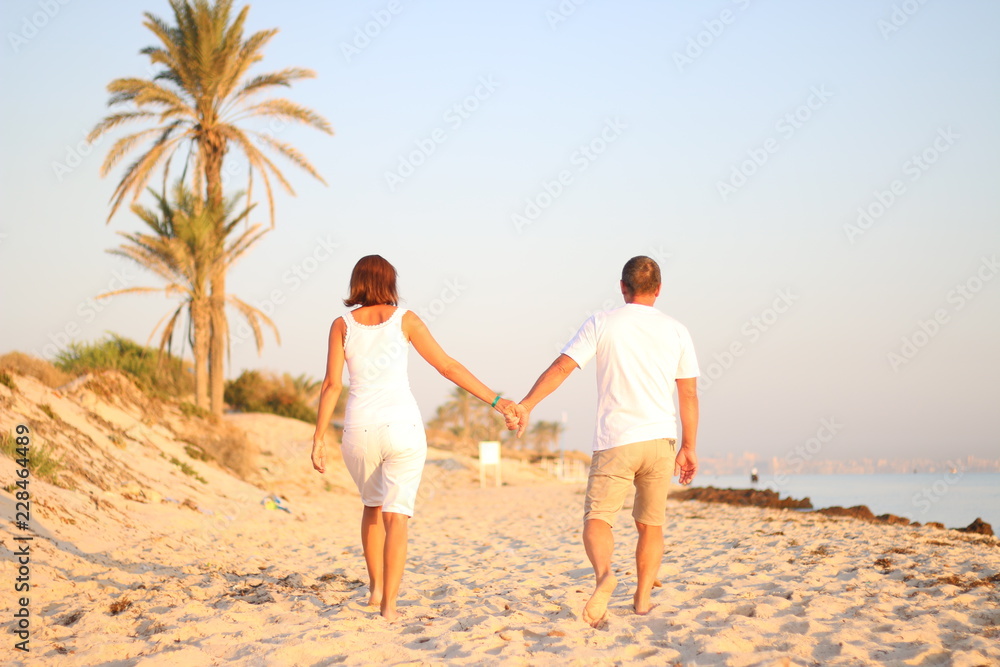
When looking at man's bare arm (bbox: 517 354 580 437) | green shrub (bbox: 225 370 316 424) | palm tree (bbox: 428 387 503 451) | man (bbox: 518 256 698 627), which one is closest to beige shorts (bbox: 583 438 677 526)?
man (bbox: 518 256 698 627)

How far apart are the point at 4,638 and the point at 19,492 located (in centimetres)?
286

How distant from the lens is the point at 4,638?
4.02 metres

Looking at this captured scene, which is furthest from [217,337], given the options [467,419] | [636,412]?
[467,419]

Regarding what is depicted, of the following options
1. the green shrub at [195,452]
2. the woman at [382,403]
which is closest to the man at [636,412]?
the woman at [382,403]

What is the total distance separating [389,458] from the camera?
4.44 meters

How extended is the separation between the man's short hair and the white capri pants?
1488mm

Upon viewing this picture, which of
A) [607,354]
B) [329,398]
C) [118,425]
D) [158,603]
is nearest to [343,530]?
[118,425]

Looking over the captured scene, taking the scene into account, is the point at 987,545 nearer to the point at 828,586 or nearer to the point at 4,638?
the point at 828,586

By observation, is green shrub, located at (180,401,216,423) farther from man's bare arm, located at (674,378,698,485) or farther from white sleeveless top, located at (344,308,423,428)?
man's bare arm, located at (674,378,698,485)

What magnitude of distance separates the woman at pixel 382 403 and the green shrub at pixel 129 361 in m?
12.9

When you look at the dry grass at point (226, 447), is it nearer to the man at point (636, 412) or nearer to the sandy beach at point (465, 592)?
the sandy beach at point (465, 592)

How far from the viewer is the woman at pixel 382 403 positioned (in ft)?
14.5

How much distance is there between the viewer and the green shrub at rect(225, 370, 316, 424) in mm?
26891

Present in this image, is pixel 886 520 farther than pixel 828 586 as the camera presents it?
Yes
